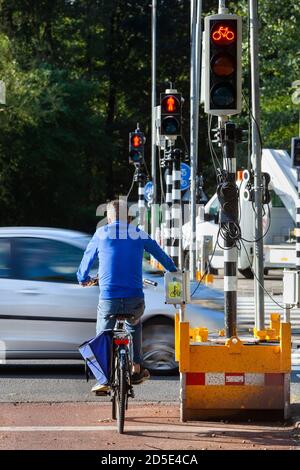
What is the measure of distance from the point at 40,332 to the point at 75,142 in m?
40.8

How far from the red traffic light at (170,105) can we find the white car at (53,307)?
21.9 ft

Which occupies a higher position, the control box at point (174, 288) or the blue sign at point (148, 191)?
the control box at point (174, 288)

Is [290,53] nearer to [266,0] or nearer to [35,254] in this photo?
[266,0]

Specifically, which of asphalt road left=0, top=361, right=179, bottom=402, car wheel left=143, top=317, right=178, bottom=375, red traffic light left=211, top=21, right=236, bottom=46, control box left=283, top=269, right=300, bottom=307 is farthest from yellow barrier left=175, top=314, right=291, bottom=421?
car wheel left=143, top=317, right=178, bottom=375

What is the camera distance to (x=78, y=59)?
6103cm

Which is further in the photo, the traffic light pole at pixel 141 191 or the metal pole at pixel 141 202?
the metal pole at pixel 141 202

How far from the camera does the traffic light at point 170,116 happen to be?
64.1 ft

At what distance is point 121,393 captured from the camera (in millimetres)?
9438

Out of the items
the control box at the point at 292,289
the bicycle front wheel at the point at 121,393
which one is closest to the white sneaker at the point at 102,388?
the bicycle front wheel at the point at 121,393

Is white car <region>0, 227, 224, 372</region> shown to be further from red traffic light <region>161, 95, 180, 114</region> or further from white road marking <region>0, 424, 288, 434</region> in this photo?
red traffic light <region>161, 95, 180, 114</region>

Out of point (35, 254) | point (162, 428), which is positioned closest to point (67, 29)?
point (35, 254)

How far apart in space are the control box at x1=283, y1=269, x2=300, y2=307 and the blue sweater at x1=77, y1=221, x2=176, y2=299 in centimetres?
120

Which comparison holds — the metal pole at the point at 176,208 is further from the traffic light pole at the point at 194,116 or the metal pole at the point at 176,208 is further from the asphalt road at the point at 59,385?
the asphalt road at the point at 59,385

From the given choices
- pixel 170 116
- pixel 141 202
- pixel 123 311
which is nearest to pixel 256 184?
pixel 123 311
